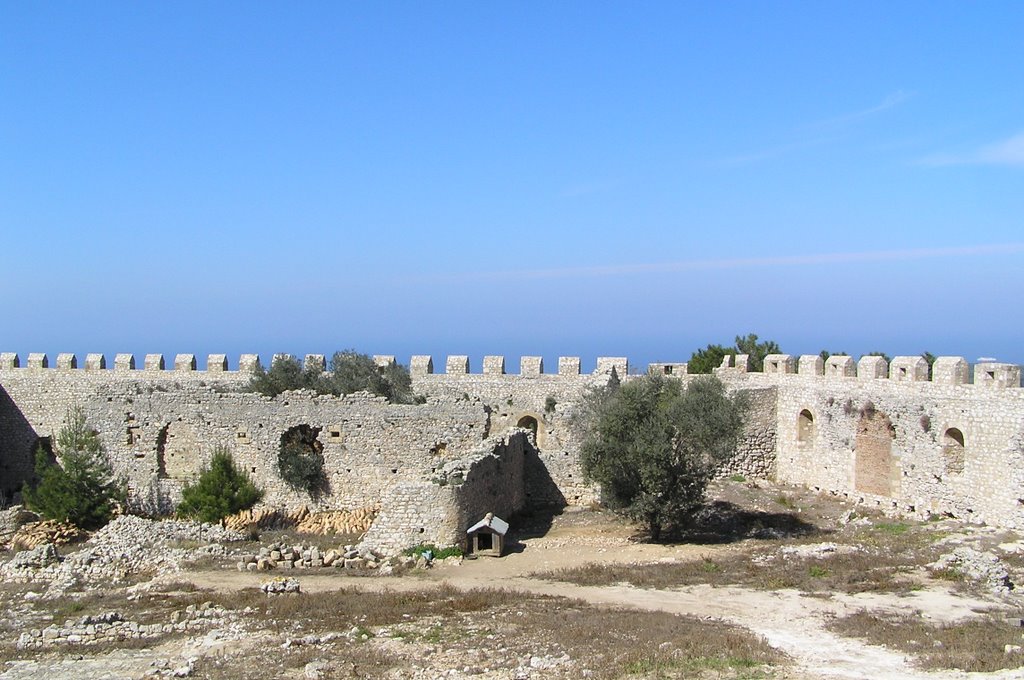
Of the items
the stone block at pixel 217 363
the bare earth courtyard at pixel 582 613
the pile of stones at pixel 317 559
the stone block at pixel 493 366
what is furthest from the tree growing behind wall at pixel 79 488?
the stone block at pixel 493 366

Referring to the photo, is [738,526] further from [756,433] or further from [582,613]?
[582,613]

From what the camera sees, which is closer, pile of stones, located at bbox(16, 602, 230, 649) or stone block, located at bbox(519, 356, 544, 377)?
pile of stones, located at bbox(16, 602, 230, 649)

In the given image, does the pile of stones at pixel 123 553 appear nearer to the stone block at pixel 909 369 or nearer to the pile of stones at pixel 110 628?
the pile of stones at pixel 110 628

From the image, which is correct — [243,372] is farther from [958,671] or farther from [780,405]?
[958,671]

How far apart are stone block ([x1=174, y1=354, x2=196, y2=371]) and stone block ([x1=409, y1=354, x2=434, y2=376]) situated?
7461 millimetres

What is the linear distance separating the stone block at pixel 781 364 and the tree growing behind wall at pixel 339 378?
10.1 m

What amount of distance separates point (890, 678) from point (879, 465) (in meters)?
12.9

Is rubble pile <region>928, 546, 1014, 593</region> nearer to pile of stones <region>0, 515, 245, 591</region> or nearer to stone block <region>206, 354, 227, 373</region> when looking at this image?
pile of stones <region>0, 515, 245, 591</region>

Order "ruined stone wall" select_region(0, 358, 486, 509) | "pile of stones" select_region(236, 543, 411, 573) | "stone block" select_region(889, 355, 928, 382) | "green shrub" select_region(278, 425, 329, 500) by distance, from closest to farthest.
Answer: "pile of stones" select_region(236, 543, 411, 573)
"stone block" select_region(889, 355, 928, 382)
"ruined stone wall" select_region(0, 358, 486, 509)
"green shrub" select_region(278, 425, 329, 500)

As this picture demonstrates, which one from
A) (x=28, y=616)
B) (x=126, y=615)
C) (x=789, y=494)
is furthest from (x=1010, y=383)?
(x=28, y=616)

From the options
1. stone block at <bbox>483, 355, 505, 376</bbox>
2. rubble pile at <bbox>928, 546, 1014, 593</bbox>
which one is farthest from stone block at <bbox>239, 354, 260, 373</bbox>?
rubble pile at <bbox>928, 546, 1014, 593</bbox>

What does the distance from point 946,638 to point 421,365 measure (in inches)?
812

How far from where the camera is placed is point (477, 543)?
61.9ft

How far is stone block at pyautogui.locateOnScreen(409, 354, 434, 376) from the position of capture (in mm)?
30906
